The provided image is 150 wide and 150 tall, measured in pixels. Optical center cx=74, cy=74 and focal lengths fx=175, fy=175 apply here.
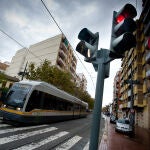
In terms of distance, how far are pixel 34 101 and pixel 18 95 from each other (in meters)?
1.14

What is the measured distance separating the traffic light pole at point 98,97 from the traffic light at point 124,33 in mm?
286

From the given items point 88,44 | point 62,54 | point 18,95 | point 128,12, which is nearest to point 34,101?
point 18,95

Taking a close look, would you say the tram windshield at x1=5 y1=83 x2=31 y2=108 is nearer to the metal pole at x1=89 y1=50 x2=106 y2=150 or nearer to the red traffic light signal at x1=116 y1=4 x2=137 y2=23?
the metal pole at x1=89 y1=50 x2=106 y2=150

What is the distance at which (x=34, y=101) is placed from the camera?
12000 millimetres

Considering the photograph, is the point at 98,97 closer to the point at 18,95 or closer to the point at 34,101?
the point at 34,101

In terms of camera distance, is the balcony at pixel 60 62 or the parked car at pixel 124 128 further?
the balcony at pixel 60 62

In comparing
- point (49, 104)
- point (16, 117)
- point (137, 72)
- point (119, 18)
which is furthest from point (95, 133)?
point (137, 72)

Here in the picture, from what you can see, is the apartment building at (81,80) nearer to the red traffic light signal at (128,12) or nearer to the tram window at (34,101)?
the tram window at (34,101)

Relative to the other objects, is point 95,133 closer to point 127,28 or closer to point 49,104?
point 127,28

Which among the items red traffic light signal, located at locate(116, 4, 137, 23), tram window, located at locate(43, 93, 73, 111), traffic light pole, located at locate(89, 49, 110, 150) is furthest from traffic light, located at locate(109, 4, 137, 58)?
tram window, located at locate(43, 93, 73, 111)

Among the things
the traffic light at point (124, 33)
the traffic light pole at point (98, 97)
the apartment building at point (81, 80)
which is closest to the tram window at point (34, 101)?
the traffic light pole at point (98, 97)

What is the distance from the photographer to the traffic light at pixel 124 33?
245 cm

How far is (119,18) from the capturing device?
2.80 m

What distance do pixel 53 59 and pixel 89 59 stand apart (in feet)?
157
